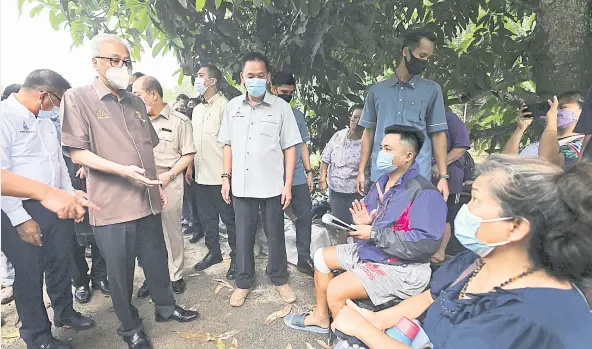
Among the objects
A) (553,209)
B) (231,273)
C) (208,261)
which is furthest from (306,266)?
(553,209)

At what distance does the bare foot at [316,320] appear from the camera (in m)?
2.47

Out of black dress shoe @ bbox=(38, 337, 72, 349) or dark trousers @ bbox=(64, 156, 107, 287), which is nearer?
black dress shoe @ bbox=(38, 337, 72, 349)

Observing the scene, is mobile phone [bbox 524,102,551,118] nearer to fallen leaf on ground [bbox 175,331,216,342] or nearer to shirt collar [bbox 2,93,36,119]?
fallen leaf on ground [bbox 175,331,216,342]

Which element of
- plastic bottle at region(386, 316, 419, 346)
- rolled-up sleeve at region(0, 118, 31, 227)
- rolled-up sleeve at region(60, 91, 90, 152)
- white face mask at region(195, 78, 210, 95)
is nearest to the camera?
plastic bottle at region(386, 316, 419, 346)

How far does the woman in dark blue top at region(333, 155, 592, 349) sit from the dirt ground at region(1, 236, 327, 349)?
4.55 feet

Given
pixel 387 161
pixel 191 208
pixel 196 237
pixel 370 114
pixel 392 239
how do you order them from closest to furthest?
1. pixel 392 239
2. pixel 387 161
3. pixel 370 114
4. pixel 196 237
5. pixel 191 208

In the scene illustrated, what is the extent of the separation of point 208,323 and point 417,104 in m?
2.27

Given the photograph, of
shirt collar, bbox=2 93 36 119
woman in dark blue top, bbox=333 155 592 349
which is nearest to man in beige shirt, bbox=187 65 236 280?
shirt collar, bbox=2 93 36 119

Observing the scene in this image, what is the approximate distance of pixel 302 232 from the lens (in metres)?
3.51

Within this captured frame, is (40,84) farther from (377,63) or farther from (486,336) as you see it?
(377,63)

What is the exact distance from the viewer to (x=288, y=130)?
9.74ft

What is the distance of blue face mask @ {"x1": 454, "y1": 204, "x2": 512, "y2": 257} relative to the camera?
129 cm

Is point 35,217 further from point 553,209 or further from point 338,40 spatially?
point 553,209

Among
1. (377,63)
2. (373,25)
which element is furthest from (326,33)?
(377,63)
